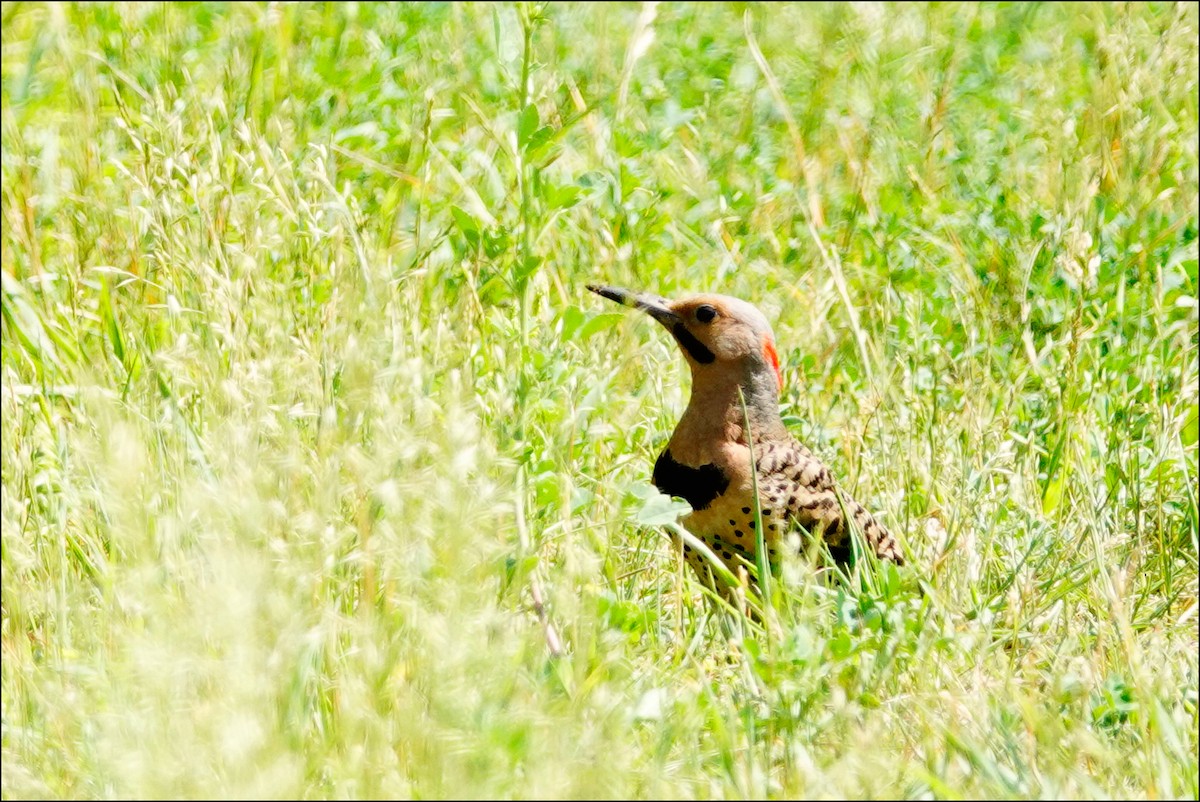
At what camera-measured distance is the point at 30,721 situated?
3.12m

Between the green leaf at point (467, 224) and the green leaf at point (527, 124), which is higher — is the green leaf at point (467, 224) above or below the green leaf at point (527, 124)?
below

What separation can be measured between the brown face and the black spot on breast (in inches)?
11.9

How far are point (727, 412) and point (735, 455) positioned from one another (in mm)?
138

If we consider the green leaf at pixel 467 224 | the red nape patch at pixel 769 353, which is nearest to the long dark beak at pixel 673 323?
the red nape patch at pixel 769 353

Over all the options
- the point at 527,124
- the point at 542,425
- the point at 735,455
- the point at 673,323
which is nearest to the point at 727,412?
the point at 735,455

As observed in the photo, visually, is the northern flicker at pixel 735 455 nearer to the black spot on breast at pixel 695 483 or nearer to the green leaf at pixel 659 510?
the black spot on breast at pixel 695 483

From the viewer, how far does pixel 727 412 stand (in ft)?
14.1

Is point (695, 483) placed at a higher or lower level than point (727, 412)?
lower

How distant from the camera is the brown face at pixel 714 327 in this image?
4.32 meters

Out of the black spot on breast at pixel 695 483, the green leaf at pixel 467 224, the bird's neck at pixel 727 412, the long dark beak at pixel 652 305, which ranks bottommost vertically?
the black spot on breast at pixel 695 483

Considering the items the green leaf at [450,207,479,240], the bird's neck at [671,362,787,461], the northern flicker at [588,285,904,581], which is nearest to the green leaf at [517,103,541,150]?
the green leaf at [450,207,479,240]

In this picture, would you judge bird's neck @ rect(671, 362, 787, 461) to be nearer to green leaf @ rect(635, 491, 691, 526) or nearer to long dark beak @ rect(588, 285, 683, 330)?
long dark beak @ rect(588, 285, 683, 330)

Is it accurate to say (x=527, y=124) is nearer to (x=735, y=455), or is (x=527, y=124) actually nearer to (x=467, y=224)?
(x=467, y=224)

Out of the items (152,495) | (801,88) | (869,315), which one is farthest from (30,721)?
(801,88)
